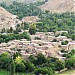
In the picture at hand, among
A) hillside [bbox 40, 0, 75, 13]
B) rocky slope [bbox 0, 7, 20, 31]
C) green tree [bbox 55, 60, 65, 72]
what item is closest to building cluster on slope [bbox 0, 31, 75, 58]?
green tree [bbox 55, 60, 65, 72]

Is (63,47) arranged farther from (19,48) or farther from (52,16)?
(52,16)

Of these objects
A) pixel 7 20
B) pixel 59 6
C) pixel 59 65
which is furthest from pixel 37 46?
pixel 59 6

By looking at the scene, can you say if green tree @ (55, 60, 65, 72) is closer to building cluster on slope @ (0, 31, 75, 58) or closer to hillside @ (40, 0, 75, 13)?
building cluster on slope @ (0, 31, 75, 58)

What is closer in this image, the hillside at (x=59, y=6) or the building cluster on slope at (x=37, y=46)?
the building cluster on slope at (x=37, y=46)

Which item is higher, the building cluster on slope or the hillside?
the hillside

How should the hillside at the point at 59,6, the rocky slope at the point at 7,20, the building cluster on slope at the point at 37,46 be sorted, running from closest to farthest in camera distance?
the building cluster on slope at the point at 37,46 → the rocky slope at the point at 7,20 → the hillside at the point at 59,6

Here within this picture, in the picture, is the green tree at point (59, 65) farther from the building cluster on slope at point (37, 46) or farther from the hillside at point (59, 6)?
the hillside at point (59, 6)

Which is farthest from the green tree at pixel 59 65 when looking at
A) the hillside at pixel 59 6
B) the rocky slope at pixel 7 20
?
the hillside at pixel 59 6

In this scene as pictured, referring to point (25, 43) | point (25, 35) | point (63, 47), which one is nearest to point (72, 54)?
point (63, 47)
